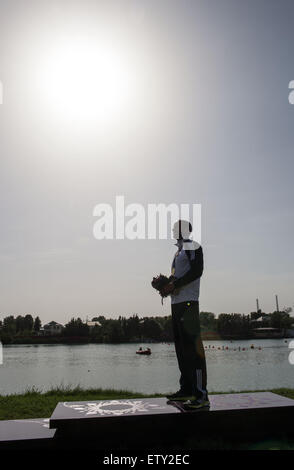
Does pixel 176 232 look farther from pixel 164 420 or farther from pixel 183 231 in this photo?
pixel 164 420

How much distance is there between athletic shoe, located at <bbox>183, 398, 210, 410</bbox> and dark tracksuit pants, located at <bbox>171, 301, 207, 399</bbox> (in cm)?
9

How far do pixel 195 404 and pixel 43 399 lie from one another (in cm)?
638

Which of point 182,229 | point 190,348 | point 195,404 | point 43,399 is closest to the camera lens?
point 195,404

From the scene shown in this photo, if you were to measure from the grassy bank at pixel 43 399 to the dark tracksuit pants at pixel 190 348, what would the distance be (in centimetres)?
370

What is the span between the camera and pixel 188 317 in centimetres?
624

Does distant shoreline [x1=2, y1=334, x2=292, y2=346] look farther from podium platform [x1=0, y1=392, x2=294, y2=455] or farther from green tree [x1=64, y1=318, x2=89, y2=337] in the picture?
podium platform [x1=0, y1=392, x2=294, y2=455]

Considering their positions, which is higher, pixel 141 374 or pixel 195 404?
pixel 195 404

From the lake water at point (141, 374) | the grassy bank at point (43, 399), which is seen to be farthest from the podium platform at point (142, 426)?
the lake water at point (141, 374)

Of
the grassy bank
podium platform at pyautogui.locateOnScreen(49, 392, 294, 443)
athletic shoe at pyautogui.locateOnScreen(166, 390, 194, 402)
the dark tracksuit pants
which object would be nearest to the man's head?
the dark tracksuit pants

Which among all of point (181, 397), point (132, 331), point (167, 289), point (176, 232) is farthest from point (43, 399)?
point (132, 331)

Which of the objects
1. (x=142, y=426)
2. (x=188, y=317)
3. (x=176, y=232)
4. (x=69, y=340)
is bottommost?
(x=69, y=340)

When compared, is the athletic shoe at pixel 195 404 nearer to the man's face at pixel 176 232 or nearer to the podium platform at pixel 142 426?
the podium platform at pixel 142 426
